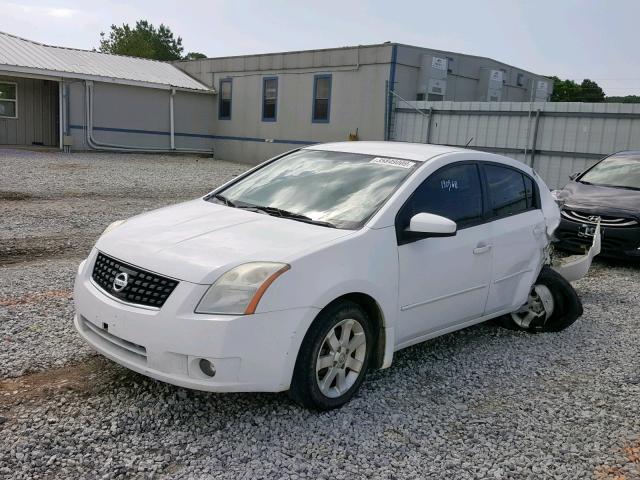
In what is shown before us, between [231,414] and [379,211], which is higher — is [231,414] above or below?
below

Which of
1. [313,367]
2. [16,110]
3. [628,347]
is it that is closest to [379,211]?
[313,367]

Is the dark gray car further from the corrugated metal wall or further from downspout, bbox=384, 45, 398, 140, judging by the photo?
the corrugated metal wall

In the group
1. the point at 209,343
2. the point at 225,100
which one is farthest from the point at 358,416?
the point at 225,100

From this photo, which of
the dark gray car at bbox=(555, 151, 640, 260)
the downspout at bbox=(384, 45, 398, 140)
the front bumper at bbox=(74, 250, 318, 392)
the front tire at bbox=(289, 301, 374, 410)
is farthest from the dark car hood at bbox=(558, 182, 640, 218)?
the downspout at bbox=(384, 45, 398, 140)

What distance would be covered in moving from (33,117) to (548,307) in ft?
72.6

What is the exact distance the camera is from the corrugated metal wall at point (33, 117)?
22516 mm

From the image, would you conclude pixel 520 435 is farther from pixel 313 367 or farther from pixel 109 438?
pixel 109 438

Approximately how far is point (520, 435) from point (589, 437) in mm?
425

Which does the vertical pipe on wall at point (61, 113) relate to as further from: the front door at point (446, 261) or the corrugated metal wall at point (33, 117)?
the front door at point (446, 261)

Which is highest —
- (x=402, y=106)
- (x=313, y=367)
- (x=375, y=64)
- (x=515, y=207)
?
(x=375, y=64)

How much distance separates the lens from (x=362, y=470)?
3.20 m

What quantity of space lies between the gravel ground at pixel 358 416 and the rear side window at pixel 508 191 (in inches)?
45.7

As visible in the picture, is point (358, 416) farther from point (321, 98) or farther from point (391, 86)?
point (321, 98)

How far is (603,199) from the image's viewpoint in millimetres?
9141
